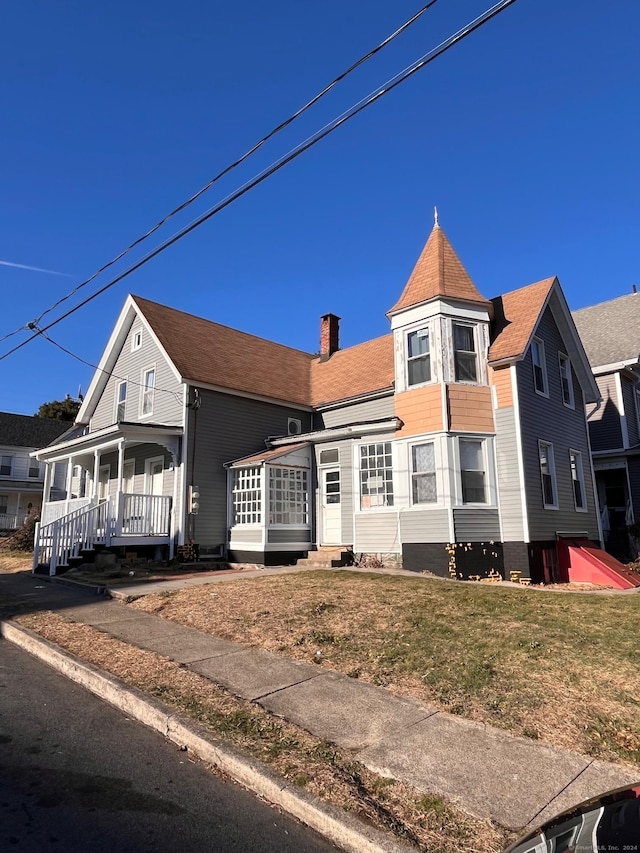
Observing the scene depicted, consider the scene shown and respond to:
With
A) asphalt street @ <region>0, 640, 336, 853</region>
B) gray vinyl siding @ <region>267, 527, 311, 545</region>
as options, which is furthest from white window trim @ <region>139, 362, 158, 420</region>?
asphalt street @ <region>0, 640, 336, 853</region>

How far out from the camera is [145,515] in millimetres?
16500

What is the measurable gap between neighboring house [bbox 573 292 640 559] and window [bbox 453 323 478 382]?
8049 mm

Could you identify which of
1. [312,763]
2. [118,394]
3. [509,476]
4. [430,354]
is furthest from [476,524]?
[118,394]

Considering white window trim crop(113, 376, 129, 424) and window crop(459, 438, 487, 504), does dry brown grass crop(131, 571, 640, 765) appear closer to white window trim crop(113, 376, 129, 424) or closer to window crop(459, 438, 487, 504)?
window crop(459, 438, 487, 504)

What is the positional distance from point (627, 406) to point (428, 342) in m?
10.9

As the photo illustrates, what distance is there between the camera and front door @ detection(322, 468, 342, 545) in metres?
16.9

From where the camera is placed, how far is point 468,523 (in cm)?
1391

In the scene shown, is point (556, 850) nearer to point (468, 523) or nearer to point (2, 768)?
point (2, 768)

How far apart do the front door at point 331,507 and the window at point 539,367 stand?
20.1 feet

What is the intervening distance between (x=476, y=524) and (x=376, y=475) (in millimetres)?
3140

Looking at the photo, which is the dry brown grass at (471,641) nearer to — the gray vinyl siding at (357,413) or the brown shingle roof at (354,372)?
the gray vinyl siding at (357,413)

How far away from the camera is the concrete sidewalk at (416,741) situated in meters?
3.52

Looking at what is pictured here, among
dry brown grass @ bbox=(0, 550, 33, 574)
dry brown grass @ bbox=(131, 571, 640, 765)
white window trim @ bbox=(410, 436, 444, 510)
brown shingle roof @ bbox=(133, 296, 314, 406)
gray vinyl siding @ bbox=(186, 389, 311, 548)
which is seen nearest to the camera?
dry brown grass @ bbox=(131, 571, 640, 765)

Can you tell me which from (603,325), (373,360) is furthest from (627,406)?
Answer: (373,360)
